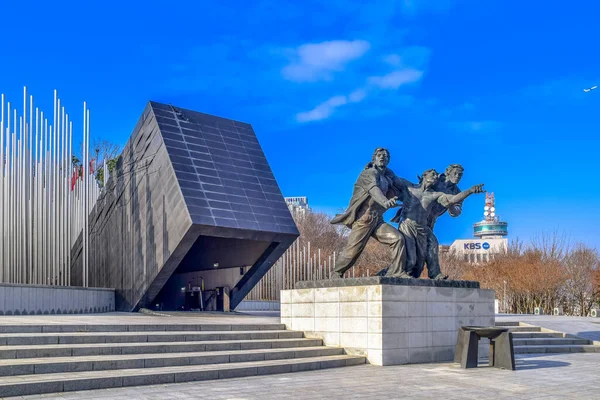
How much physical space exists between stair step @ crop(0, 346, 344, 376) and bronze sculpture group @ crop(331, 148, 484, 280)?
6.46 ft

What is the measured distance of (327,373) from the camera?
973cm

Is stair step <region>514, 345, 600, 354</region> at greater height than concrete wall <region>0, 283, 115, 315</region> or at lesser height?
lesser

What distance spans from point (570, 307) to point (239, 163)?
25366 millimetres

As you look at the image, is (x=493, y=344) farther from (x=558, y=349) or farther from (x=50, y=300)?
(x=50, y=300)

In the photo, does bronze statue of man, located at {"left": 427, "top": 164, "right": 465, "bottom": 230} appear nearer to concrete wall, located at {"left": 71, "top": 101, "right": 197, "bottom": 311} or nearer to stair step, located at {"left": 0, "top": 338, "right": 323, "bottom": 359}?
stair step, located at {"left": 0, "top": 338, "right": 323, "bottom": 359}

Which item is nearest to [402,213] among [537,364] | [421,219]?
[421,219]

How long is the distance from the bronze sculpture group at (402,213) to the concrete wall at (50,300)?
325 inches

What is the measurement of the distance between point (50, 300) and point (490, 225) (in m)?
132

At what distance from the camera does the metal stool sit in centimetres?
1029

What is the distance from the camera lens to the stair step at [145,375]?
23.9 feet

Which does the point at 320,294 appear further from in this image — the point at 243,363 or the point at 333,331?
the point at 243,363

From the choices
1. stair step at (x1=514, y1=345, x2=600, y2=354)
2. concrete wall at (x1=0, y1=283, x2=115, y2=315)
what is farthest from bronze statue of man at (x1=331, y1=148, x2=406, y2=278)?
concrete wall at (x1=0, y1=283, x2=115, y2=315)

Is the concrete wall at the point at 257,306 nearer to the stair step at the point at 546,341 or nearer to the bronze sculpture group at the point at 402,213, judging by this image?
the stair step at the point at 546,341

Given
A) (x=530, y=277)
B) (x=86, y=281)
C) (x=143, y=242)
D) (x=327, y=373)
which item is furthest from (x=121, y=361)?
(x=530, y=277)
